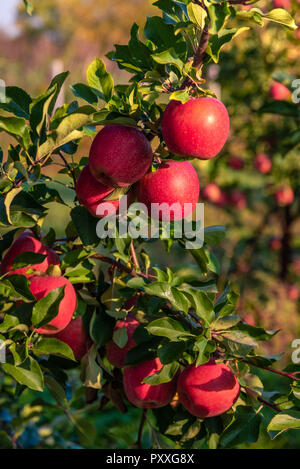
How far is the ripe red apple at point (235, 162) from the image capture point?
3.29 m

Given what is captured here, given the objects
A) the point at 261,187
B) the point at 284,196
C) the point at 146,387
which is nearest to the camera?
the point at 146,387

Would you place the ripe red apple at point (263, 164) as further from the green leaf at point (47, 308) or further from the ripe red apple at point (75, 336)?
the green leaf at point (47, 308)

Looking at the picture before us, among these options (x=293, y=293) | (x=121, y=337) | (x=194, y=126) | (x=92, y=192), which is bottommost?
(x=293, y=293)

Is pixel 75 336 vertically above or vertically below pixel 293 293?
above

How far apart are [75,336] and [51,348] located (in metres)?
0.13

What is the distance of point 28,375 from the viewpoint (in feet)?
2.59

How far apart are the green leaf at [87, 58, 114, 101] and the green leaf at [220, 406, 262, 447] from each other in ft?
1.75

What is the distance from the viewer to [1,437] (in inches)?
54.5

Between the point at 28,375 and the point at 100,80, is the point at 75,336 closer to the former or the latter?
the point at 28,375

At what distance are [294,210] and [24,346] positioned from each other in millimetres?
2768

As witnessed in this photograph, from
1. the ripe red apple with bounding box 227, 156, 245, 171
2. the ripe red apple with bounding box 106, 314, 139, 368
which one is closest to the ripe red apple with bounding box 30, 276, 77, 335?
the ripe red apple with bounding box 106, 314, 139, 368

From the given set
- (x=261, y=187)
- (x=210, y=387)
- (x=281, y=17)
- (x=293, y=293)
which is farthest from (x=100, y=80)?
(x=261, y=187)

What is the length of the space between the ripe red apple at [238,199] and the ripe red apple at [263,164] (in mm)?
269
